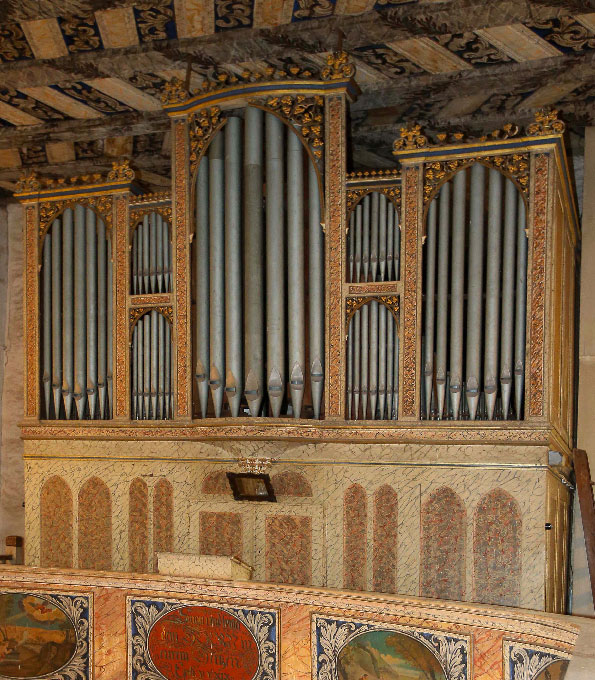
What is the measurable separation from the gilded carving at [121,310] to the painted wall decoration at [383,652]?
10.8ft

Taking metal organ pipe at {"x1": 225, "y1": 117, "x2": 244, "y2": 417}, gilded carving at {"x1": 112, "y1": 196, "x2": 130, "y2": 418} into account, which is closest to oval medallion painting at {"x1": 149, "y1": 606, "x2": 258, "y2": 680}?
metal organ pipe at {"x1": 225, "y1": 117, "x2": 244, "y2": 417}

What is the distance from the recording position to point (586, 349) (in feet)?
32.1

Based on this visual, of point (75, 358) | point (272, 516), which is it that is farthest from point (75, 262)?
point (272, 516)

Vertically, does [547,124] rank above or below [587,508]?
above

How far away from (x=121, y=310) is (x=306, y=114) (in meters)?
2.86

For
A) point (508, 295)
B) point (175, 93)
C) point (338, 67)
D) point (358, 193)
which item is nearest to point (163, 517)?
point (358, 193)

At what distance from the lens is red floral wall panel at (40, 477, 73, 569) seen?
9.45 metres

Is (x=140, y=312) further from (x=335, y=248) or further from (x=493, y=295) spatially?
(x=493, y=295)

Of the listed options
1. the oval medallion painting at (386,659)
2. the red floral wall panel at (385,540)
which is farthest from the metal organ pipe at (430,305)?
the oval medallion painting at (386,659)

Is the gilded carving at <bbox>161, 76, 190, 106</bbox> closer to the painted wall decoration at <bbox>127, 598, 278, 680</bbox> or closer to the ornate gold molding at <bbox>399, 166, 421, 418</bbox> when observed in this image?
the ornate gold molding at <bbox>399, 166, 421, 418</bbox>

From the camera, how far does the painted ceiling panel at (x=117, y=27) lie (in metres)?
7.91

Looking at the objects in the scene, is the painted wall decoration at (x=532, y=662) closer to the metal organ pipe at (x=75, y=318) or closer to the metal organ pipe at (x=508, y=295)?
the metal organ pipe at (x=508, y=295)

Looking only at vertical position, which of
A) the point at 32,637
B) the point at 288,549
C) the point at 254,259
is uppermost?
the point at 254,259

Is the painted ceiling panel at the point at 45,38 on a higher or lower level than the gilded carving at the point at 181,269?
higher
